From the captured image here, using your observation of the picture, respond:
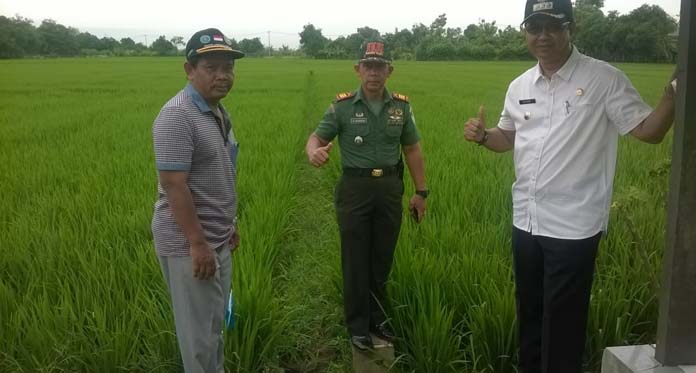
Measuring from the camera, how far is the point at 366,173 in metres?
2.49

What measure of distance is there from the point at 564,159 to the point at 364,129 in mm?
910

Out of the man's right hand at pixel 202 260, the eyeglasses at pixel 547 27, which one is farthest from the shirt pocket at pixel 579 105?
the man's right hand at pixel 202 260

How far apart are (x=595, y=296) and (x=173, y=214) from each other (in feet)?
6.54

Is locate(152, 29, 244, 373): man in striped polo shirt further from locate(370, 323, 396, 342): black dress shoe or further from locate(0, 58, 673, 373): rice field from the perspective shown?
locate(370, 323, 396, 342): black dress shoe

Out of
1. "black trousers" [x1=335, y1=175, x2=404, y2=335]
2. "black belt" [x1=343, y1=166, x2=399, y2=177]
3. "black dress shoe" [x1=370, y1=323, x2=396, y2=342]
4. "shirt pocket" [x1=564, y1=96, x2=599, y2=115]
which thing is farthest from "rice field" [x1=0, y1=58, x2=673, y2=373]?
"black belt" [x1=343, y1=166, x2=399, y2=177]

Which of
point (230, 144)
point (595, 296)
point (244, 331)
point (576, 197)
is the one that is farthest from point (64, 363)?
point (595, 296)

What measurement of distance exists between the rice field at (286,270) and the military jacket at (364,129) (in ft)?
2.19

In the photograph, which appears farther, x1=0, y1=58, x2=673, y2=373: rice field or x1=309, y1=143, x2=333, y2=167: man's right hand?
x1=0, y1=58, x2=673, y2=373: rice field

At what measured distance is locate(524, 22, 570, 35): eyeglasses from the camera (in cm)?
186

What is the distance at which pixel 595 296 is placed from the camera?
2.64 m

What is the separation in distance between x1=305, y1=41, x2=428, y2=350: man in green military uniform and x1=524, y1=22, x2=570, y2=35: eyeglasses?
2.26 ft

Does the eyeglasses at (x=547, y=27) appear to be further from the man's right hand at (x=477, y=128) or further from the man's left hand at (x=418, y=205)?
the man's left hand at (x=418, y=205)

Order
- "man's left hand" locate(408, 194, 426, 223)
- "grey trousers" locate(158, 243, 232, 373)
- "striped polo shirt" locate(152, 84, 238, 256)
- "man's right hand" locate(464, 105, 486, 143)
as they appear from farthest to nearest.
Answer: "man's left hand" locate(408, 194, 426, 223) → "man's right hand" locate(464, 105, 486, 143) → "grey trousers" locate(158, 243, 232, 373) → "striped polo shirt" locate(152, 84, 238, 256)

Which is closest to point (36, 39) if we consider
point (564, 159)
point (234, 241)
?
point (234, 241)
